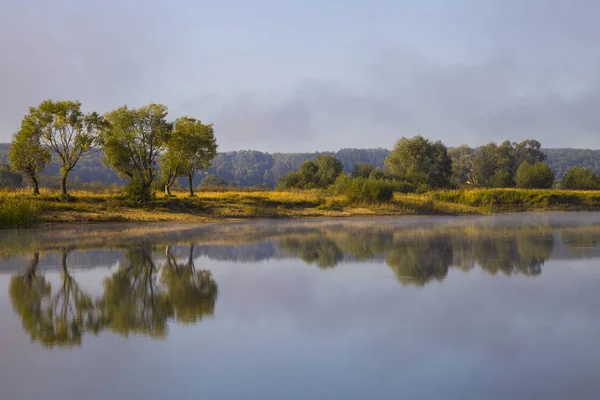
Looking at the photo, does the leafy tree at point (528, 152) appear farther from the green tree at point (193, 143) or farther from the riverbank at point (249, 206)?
the green tree at point (193, 143)

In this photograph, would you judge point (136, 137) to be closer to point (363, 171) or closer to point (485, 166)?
point (363, 171)

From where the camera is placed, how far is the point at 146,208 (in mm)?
34812

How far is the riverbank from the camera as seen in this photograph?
103 ft

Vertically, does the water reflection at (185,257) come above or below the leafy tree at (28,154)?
below

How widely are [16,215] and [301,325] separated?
72.6 feet

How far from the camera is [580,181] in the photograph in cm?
7288

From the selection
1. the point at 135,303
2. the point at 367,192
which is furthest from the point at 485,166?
the point at 135,303

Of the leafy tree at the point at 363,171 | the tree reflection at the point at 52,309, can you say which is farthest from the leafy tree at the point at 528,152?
the tree reflection at the point at 52,309

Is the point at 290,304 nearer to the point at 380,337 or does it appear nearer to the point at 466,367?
the point at 380,337

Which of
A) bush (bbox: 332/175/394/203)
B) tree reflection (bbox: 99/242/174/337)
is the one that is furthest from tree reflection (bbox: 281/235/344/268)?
bush (bbox: 332/175/394/203)

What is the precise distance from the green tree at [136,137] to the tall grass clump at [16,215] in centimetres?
1096

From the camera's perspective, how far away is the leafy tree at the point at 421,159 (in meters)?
80.8

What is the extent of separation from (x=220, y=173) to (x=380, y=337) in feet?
481

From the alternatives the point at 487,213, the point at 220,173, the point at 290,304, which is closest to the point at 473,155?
the point at 220,173
